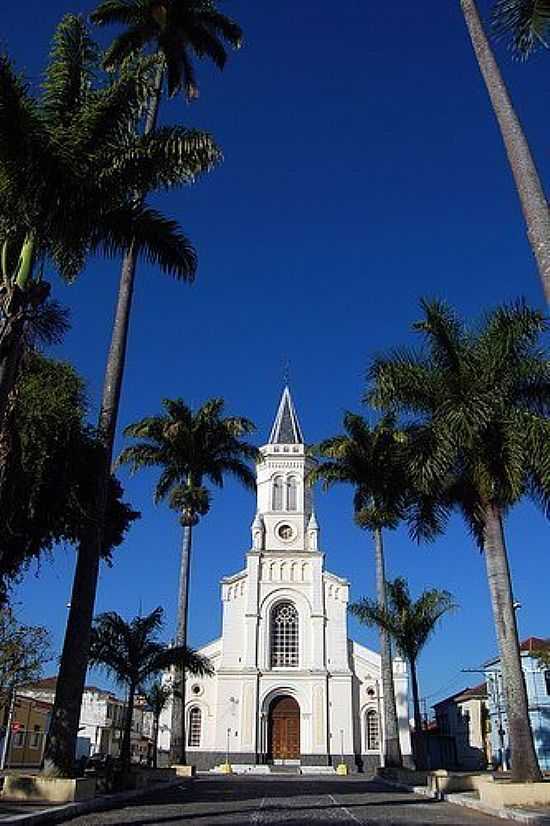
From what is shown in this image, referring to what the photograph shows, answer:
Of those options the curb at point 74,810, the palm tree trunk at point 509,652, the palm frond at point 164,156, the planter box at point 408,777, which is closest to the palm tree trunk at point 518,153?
the palm frond at point 164,156

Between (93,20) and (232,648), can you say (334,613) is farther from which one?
(93,20)

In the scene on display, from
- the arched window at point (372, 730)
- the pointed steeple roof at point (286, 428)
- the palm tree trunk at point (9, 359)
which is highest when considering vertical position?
the pointed steeple roof at point (286, 428)

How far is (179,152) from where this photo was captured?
12.9 meters

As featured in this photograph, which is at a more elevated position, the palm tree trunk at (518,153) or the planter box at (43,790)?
the palm tree trunk at (518,153)

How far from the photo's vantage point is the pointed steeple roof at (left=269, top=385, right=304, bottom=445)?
56.8 metres

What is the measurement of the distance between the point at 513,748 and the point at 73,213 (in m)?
13.6

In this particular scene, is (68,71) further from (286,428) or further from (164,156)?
(286,428)

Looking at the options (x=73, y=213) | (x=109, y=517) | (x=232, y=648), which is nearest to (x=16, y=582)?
(x=109, y=517)

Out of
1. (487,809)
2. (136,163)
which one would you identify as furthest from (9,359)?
(487,809)

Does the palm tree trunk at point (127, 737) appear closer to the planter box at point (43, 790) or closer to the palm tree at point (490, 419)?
the planter box at point (43, 790)

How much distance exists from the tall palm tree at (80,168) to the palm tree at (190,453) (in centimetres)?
1539

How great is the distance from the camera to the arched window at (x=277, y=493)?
5378cm

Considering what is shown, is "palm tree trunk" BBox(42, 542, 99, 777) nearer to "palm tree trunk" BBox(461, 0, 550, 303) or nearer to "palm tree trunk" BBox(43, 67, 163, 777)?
"palm tree trunk" BBox(43, 67, 163, 777)

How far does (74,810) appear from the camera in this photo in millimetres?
13258
